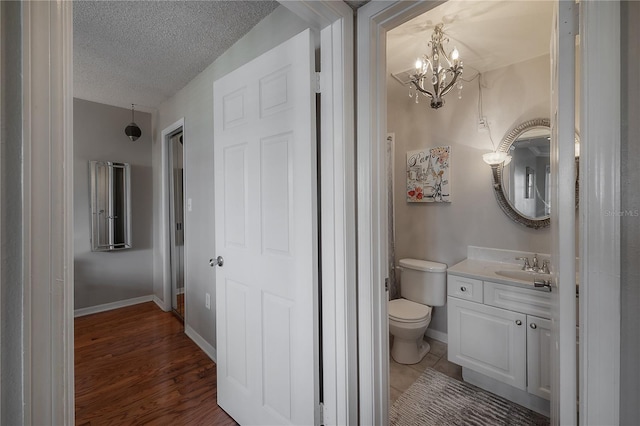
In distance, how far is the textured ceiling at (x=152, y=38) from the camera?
1.64 meters

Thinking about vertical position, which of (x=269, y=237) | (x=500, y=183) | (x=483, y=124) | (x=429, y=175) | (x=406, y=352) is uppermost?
(x=483, y=124)

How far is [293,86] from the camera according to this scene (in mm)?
1261

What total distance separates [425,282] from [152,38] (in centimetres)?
278

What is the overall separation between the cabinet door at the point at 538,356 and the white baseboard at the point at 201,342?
2207 mm

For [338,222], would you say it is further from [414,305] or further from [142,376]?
[142,376]

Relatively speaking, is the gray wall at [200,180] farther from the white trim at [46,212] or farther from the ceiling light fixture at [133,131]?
the white trim at [46,212]

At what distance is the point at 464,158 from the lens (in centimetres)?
237

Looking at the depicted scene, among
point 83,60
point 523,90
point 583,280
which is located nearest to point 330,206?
point 583,280

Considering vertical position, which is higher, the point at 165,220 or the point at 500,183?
the point at 500,183

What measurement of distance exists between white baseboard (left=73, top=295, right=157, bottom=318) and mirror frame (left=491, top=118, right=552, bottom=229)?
4054 millimetres

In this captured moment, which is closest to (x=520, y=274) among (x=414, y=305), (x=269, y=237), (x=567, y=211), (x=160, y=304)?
(x=414, y=305)

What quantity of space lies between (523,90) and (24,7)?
2651 mm

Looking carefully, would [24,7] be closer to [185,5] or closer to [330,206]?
[330,206]

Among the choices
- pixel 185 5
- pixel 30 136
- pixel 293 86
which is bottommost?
pixel 30 136
